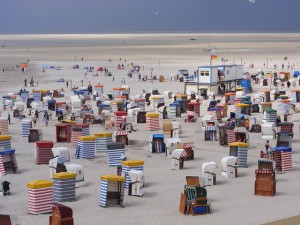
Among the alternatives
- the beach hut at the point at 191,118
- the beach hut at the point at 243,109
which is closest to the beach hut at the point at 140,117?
the beach hut at the point at 191,118

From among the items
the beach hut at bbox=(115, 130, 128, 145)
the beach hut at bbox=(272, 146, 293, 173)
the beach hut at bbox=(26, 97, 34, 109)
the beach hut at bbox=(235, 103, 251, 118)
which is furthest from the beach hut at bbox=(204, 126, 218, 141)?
the beach hut at bbox=(26, 97, 34, 109)

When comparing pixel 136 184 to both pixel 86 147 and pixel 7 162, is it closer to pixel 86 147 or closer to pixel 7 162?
pixel 7 162

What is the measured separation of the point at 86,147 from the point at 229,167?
613cm

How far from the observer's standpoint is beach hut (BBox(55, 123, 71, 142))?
29994 mm

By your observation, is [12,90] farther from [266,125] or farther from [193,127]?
[266,125]

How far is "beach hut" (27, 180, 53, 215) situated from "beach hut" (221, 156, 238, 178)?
20.3 feet

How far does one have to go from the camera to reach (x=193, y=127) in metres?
33.8

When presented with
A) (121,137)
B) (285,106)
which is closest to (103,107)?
(285,106)

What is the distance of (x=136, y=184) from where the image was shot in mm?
20688

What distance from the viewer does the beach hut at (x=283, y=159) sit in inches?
915

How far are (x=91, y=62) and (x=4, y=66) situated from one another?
11.5 m

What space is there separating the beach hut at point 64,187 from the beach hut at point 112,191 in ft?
3.82

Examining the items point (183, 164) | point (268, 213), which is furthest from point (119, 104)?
point (268, 213)

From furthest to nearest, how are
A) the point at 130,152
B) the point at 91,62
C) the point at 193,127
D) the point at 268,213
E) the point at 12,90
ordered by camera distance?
the point at 91,62 < the point at 12,90 < the point at 193,127 < the point at 130,152 < the point at 268,213
